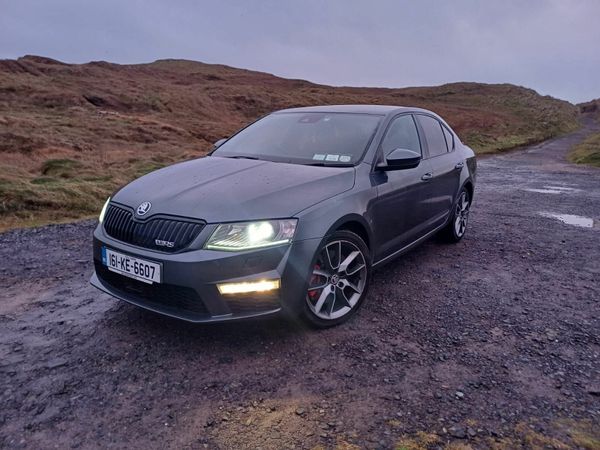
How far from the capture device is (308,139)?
13.8 feet

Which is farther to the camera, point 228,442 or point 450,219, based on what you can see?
point 450,219

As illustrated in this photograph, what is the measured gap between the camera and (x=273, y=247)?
296 cm

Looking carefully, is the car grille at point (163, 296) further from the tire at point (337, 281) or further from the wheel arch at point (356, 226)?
the wheel arch at point (356, 226)

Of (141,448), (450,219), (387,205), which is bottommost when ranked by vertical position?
(141,448)

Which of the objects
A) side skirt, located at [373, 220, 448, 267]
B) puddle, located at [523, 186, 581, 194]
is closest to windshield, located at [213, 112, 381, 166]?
side skirt, located at [373, 220, 448, 267]

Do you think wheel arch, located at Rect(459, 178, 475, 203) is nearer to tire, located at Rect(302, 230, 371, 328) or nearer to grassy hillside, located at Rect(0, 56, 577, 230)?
tire, located at Rect(302, 230, 371, 328)

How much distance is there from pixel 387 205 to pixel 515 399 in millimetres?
1764

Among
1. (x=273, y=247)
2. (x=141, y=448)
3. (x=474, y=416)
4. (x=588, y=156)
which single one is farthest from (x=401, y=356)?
(x=588, y=156)

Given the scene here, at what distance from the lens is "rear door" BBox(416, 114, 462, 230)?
15.8 feet

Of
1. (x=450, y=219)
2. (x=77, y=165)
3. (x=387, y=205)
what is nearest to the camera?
(x=387, y=205)

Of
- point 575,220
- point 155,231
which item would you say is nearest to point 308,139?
point 155,231

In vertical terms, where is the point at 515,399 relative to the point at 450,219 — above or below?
below

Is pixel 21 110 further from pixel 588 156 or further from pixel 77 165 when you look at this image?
pixel 588 156

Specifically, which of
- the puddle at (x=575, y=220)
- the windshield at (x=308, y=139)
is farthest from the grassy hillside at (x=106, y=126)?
the puddle at (x=575, y=220)
